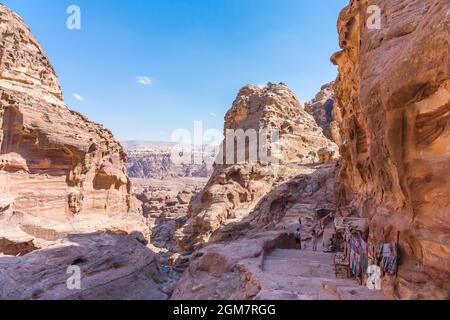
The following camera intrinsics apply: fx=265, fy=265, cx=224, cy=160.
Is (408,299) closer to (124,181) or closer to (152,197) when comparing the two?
(124,181)

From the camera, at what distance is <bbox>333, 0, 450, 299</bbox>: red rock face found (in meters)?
5.33

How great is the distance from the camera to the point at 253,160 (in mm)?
29312

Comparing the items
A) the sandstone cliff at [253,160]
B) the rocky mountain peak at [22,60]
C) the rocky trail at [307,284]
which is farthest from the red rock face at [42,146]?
the rocky trail at [307,284]

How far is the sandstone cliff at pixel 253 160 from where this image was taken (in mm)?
24344

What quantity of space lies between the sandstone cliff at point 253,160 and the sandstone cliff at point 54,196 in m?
6.17

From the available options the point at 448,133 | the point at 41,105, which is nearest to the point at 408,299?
the point at 448,133

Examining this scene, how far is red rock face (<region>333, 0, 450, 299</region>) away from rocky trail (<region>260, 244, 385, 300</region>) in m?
0.92

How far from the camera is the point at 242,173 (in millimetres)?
27062

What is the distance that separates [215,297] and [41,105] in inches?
906

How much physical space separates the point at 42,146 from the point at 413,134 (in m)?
24.8

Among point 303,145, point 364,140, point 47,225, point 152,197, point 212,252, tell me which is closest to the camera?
point 212,252

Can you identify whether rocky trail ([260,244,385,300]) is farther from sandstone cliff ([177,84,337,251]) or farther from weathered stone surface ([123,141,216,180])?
weathered stone surface ([123,141,216,180])

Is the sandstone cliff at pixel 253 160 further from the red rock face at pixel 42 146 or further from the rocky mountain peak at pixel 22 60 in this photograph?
the rocky mountain peak at pixel 22 60

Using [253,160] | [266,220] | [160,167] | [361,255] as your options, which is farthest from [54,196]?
[160,167]
